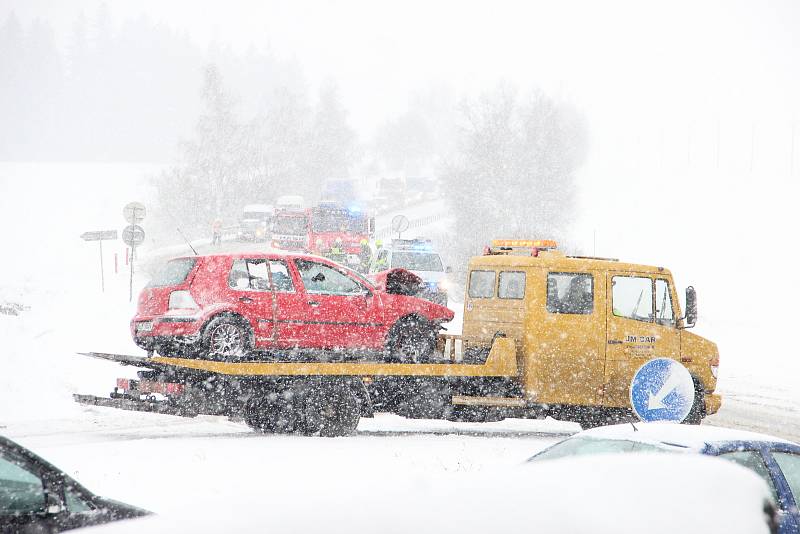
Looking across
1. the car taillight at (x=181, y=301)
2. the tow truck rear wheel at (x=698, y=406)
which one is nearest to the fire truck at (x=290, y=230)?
the car taillight at (x=181, y=301)

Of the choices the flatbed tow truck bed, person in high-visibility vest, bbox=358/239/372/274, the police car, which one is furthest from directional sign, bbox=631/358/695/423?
person in high-visibility vest, bbox=358/239/372/274

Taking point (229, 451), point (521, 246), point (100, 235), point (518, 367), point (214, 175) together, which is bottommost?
point (229, 451)

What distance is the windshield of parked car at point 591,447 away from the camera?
573cm

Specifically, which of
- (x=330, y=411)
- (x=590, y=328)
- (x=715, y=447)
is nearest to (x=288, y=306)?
(x=330, y=411)

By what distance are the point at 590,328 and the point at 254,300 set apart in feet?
13.3

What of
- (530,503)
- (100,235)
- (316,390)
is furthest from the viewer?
(100,235)

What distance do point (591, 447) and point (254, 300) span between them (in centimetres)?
670

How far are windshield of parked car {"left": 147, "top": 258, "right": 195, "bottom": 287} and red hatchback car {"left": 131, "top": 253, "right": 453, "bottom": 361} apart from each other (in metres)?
0.02

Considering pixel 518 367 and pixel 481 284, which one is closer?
pixel 518 367

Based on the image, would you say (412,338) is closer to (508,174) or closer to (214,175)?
(214,175)

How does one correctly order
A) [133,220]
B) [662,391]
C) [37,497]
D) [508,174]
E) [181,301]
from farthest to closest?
[508,174], [133,220], [181,301], [662,391], [37,497]

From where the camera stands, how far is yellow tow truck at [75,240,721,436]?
37.4 ft

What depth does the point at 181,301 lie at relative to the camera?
38.9 feet

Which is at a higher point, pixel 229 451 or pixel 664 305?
pixel 664 305
